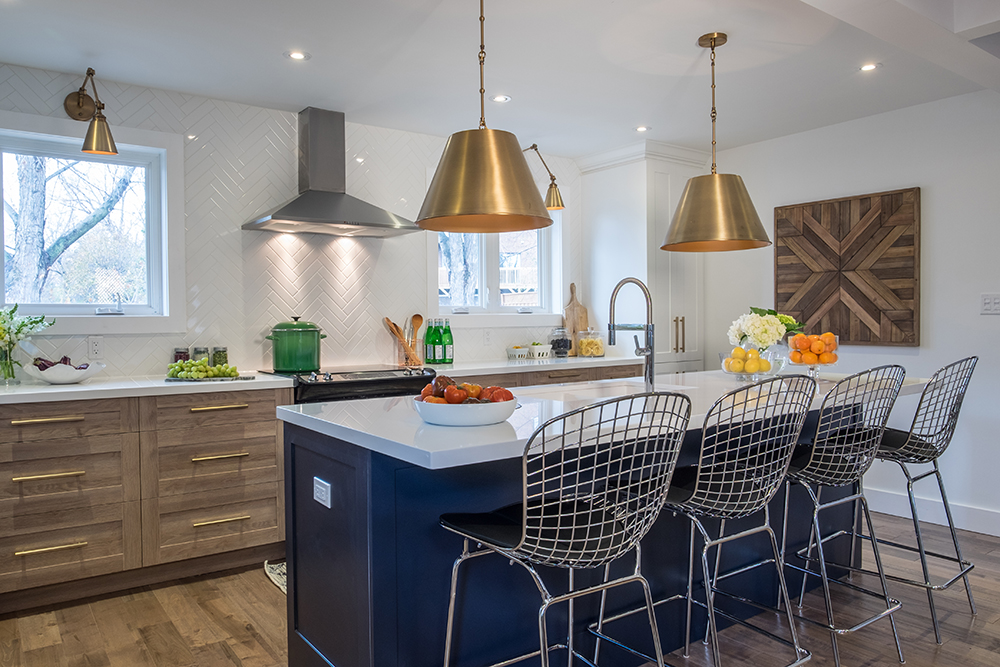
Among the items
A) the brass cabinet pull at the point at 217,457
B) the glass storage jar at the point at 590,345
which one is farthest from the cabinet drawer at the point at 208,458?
the glass storage jar at the point at 590,345

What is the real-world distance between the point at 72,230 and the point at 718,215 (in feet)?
10.5

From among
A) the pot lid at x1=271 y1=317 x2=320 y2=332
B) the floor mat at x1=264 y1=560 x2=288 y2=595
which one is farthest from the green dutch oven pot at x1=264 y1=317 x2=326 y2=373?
the floor mat at x1=264 y1=560 x2=288 y2=595

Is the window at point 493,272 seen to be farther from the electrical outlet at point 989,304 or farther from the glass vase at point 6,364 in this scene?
the electrical outlet at point 989,304

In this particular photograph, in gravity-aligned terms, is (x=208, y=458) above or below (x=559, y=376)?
below

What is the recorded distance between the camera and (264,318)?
4055mm

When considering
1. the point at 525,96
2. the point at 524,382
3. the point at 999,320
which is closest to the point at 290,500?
the point at 524,382

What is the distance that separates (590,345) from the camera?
5211 millimetres

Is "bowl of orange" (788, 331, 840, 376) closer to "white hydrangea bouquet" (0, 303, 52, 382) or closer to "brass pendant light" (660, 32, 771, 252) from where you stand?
"brass pendant light" (660, 32, 771, 252)

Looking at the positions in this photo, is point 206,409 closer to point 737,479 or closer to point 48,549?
point 48,549

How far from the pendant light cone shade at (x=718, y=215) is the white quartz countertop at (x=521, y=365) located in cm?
162

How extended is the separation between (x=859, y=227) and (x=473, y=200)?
3.41 m

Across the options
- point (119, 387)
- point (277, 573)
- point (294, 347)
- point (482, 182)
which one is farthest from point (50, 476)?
point (482, 182)

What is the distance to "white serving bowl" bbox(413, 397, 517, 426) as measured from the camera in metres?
1.88

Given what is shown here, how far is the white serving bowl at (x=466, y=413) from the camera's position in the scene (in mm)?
1883
